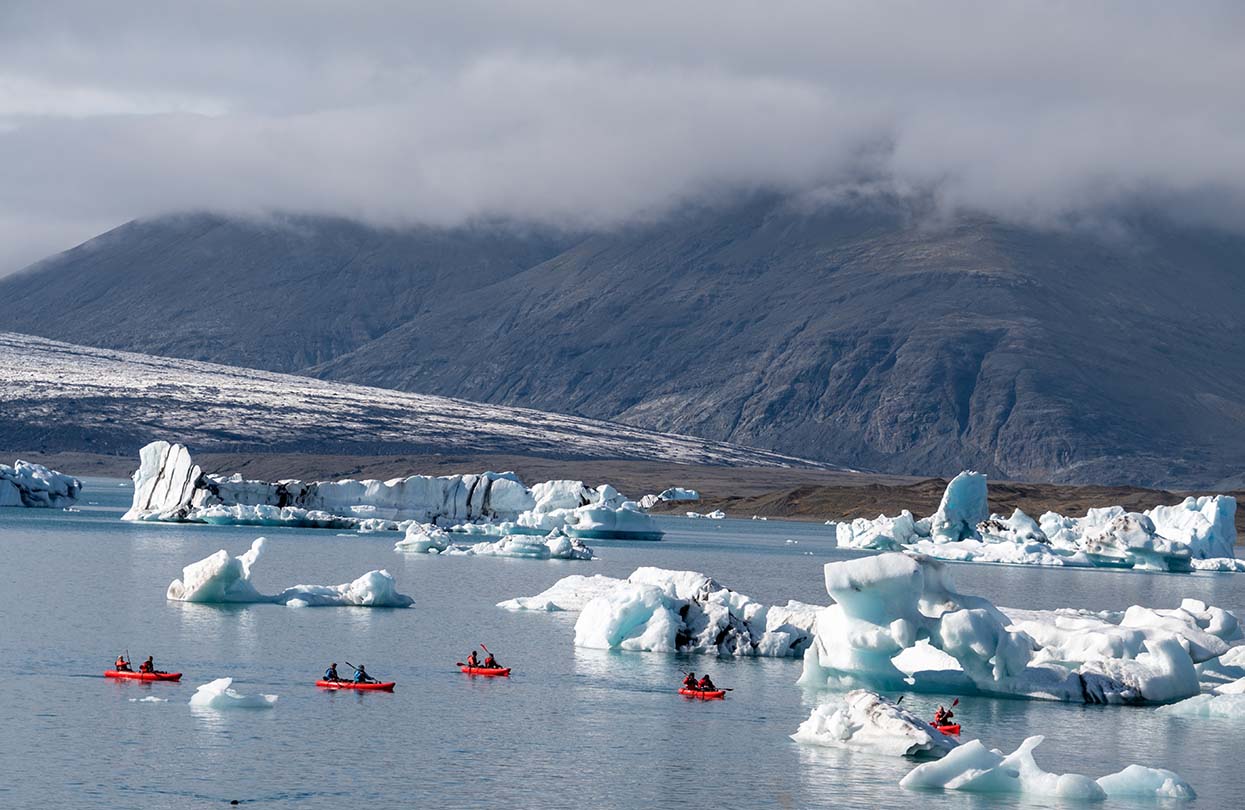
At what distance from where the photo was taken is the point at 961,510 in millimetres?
118000

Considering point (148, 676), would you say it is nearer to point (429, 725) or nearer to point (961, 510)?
point (429, 725)

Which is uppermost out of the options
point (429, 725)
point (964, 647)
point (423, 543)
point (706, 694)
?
point (423, 543)

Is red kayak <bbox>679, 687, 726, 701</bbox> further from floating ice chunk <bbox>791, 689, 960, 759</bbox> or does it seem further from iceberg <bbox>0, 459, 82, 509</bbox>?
iceberg <bbox>0, 459, 82, 509</bbox>

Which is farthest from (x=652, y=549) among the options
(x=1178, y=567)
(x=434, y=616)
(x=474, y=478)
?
(x=434, y=616)

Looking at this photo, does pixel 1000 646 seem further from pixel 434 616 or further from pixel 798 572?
pixel 798 572

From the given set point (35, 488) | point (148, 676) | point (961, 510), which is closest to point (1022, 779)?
point (148, 676)

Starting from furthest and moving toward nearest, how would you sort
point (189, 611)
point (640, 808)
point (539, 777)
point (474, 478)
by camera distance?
point (474, 478), point (189, 611), point (539, 777), point (640, 808)

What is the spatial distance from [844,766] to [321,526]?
87.3 m

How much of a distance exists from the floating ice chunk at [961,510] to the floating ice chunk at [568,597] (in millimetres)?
57966

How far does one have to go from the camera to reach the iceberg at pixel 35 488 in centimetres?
12612

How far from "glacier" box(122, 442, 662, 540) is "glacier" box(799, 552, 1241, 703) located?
68999mm

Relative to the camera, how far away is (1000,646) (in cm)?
4200

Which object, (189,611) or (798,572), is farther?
(798,572)

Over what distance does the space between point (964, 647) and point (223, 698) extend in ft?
56.6
